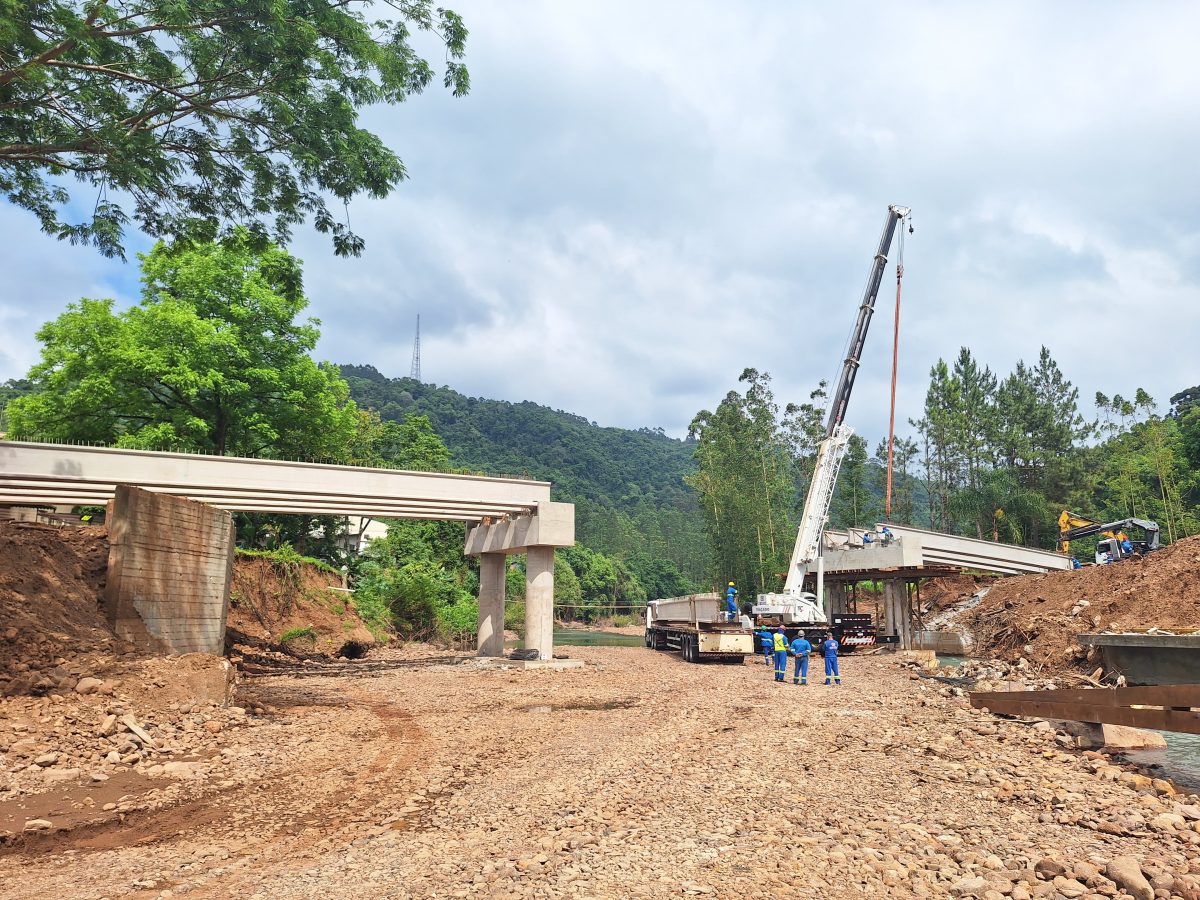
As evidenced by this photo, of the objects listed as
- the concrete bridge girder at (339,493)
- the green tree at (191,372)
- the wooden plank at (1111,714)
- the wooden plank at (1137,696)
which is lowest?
the wooden plank at (1111,714)

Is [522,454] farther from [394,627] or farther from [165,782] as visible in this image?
[165,782]

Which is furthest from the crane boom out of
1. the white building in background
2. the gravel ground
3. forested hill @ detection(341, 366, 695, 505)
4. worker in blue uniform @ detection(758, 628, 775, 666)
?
forested hill @ detection(341, 366, 695, 505)

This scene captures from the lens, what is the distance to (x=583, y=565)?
3890 inches

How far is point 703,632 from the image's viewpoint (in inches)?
1044

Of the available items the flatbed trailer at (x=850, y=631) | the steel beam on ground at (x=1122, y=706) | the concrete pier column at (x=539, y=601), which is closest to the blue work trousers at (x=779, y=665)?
the steel beam on ground at (x=1122, y=706)

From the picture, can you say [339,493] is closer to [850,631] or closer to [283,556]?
[283,556]

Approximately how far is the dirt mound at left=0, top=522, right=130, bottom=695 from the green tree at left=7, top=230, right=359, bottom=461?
12.7 metres

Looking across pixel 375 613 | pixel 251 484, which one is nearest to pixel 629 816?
pixel 251 484

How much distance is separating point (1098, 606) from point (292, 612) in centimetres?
2859

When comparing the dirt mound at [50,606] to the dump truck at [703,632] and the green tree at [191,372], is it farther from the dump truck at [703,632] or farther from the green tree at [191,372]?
the dump truck at [703,632]

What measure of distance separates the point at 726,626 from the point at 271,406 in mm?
20058

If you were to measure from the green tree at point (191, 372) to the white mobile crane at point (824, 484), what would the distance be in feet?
64.7

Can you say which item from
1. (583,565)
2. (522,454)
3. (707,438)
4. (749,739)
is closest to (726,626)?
(749,739)

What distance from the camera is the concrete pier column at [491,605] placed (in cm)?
2753
